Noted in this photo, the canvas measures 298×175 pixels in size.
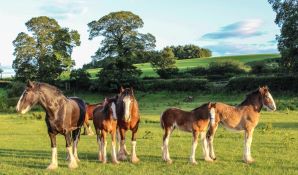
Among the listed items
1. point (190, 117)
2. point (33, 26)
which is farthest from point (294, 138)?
point (33, 26)

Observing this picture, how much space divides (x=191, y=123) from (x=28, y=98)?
498 cm

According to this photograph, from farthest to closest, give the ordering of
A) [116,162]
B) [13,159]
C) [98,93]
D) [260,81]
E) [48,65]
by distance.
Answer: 1. [48,65]
2. [98,93]
3. [260,81]
4. [13,159]
5. [116,162]

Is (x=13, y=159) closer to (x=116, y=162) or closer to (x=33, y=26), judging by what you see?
(x=116, y=162)

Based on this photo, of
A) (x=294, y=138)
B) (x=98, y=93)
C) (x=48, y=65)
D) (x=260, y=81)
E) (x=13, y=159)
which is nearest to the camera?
(x=13, y=159)

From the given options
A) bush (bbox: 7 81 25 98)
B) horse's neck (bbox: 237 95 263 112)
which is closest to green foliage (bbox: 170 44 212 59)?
bush (bbox: 7 81 25 98)

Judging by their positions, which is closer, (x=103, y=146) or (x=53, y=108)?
(x=53, y=108)

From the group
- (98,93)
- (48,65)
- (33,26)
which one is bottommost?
(98,93)

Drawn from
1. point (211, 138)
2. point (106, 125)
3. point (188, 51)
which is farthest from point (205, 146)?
point (188, 51)

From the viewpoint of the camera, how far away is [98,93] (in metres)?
56.6

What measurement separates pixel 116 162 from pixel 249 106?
15.6 feet

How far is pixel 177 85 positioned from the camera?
173 feet

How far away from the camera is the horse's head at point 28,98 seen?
1166cm

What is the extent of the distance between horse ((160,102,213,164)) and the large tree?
4930 centimetres

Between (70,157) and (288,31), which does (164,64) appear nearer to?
(288,31)
